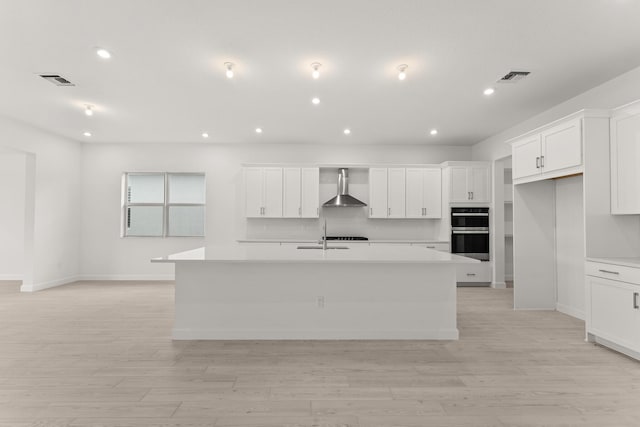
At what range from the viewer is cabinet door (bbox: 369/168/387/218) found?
24.0 ft

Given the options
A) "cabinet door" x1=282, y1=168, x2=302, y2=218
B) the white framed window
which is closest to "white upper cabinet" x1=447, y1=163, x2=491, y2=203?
"cabinet door" x1=282, y1=168, x2=302, y2=218

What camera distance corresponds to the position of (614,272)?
346 cm

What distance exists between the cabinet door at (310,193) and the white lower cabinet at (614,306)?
14.8 ft

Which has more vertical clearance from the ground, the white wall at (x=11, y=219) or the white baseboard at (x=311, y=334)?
the white wall at (x=11, y=219)

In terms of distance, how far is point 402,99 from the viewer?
4.96 m

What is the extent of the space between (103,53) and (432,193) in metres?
5.77

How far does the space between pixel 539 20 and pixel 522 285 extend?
11.6ft

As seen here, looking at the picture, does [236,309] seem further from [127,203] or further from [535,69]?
[127,203]

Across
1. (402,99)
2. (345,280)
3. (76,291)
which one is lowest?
(76,291)

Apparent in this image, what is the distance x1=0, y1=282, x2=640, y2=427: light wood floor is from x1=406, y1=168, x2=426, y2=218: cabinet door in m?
3.20

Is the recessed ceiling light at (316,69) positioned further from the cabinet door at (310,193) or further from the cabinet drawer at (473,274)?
the cabinet drawer at (473,274)

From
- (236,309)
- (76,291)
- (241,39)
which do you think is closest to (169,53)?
(241,39)

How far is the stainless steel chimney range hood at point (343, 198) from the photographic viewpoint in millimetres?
7081

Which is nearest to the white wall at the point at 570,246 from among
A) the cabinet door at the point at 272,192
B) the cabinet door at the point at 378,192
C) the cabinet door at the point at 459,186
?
the cabinet door at the point at 459,186
